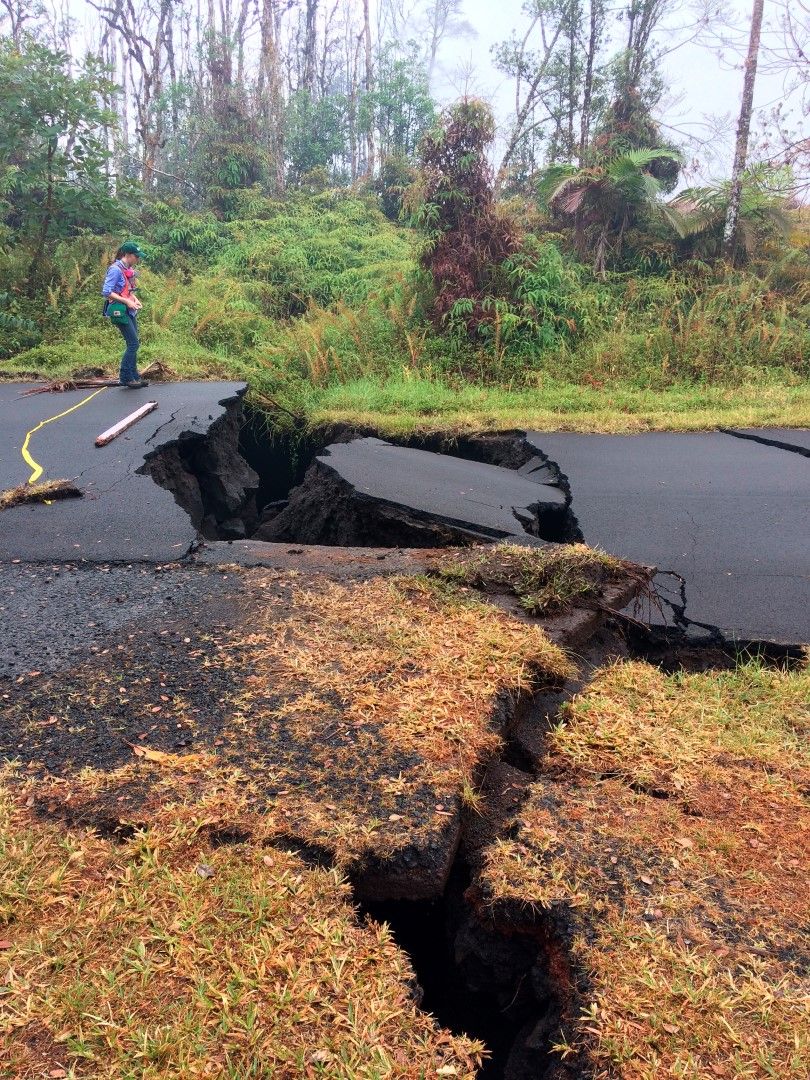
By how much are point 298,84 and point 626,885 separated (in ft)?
96.9

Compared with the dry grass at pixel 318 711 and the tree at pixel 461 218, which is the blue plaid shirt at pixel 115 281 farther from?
the dry grass at pixel 318 711

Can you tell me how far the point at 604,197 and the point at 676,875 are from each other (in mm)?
13172

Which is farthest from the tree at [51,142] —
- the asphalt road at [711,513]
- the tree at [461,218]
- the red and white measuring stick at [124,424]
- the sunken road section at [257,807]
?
the sunken road section at [257,807]

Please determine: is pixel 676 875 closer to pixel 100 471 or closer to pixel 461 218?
pixel 100 471

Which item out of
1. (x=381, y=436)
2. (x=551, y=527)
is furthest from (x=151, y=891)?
(x=381, y=436)

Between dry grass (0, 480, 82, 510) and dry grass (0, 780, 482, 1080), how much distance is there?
12.0ft

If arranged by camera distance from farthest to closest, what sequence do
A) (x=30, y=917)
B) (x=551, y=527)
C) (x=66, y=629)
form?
(x=551, y=527), (x=66, y=629), (x=30, y=917)

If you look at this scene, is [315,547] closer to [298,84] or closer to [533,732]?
[533,732]

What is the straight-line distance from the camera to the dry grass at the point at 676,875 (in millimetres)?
1838

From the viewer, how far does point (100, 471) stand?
6.19 metres

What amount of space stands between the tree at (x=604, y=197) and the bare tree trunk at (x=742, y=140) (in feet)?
3.56

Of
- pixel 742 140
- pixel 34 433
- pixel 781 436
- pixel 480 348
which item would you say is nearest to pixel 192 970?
pixel 34 433

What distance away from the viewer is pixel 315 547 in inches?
187

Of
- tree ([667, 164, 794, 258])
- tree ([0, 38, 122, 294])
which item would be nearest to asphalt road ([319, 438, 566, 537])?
tree ([667, 164, 794, 258])
